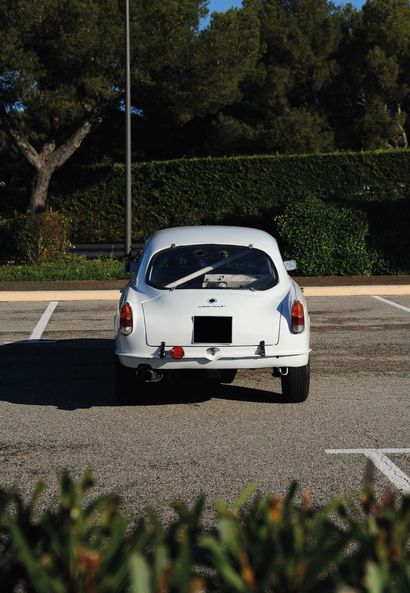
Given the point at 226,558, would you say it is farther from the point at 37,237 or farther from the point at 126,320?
the point at 37,237

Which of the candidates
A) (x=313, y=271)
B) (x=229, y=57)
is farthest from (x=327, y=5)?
(x=313, y=271)

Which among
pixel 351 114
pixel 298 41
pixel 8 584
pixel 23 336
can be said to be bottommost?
pixel 23 336

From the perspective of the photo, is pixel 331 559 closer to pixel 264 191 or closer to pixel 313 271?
pixel 313 271

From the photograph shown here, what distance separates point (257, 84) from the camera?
152 ft

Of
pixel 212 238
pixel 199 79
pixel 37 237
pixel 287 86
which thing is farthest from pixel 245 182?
pixel 212 238

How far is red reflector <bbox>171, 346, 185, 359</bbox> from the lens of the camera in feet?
25.5

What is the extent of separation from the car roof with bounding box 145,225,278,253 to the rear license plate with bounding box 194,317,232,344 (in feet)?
4.26

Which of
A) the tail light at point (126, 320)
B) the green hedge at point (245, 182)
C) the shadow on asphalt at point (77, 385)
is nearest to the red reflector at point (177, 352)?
the tail light at point (126, 320)

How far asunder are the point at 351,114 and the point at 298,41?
15.7 feet

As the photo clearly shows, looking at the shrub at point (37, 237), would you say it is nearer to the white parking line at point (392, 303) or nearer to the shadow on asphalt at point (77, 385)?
the white parking line at point (392, 303)

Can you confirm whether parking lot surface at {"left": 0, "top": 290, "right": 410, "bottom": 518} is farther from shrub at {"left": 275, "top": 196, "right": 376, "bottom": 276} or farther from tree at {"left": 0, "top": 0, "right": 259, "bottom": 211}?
tree at {"left": 0, "top": 0, "right": 259, "bottom": 211}

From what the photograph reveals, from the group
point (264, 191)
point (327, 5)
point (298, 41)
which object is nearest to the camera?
point (264, 191)

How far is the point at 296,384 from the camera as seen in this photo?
819 centimetres

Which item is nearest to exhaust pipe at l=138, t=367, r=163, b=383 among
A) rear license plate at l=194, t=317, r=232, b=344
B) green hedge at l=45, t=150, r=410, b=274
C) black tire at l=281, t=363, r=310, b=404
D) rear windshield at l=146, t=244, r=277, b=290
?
rear license plate at l=194, t=317, r=232, b=344
